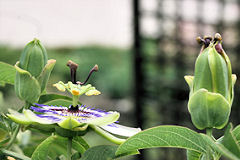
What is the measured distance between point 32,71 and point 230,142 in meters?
0.17

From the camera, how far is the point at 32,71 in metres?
0.37

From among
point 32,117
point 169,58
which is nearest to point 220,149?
point 32,117

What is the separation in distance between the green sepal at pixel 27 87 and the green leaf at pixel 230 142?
0.16 meters

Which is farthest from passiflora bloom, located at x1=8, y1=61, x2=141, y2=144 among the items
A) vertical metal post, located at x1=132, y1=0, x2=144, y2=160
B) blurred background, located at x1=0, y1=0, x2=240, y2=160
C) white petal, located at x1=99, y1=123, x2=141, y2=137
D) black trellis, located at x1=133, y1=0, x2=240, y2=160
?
vertical metal post, located at x1=132, y1=0, x2=144, y2=160

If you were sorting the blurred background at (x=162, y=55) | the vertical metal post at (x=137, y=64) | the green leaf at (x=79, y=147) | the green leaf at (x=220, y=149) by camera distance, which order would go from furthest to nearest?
the vertical metal post at (x=137, y=64) < the blurred background at (x=162, y=55) < the green leaf at (x=79, y=147) < the green leaf at (x=220, y=149)

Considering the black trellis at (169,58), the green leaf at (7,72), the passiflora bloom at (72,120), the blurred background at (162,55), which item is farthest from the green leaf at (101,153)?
the black trellis at (169,58)

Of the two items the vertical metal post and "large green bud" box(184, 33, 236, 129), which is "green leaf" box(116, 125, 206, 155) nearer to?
"large green bud" box(184, 33, 236, 129)

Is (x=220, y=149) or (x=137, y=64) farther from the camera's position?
(x=137, y=64)

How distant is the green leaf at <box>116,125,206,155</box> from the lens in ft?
1.04

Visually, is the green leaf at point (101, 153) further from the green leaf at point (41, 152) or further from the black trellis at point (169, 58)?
the black trellis at point (169, 58)

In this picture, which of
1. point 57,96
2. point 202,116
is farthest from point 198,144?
point 57,96

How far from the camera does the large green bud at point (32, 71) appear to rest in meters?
0.37

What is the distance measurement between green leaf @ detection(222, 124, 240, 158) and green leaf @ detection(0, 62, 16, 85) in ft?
0.69

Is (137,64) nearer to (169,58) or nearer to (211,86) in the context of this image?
(169,58)
